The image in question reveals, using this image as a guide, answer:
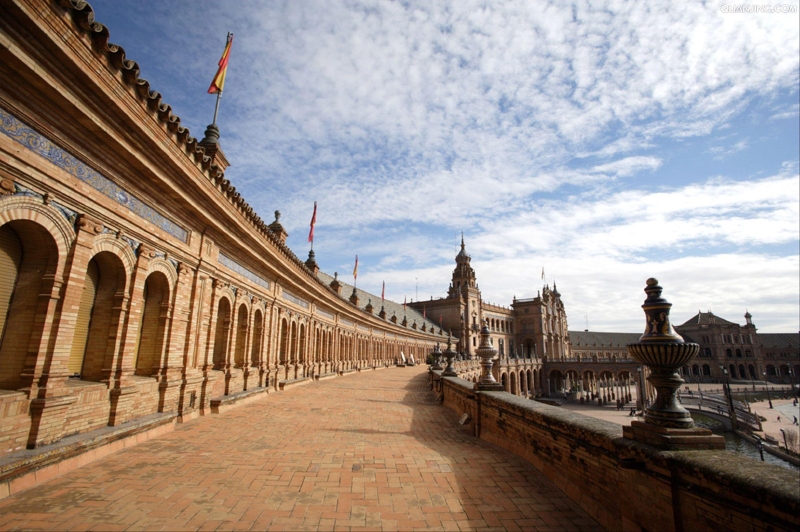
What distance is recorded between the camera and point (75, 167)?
255 inches

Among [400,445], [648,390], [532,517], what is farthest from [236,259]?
[648,390]

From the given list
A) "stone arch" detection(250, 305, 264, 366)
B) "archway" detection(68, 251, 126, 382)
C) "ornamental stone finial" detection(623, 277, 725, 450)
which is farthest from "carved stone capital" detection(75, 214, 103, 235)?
"stone arch" detection(250, 305, 264, 366)

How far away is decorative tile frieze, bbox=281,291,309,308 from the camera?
19.3 m

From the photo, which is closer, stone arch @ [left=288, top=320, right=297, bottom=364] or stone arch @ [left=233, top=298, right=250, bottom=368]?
stone arch @ [left=233, top=298, right=250, bottom=368]

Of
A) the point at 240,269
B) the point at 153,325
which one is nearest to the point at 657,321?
the point at 153,325

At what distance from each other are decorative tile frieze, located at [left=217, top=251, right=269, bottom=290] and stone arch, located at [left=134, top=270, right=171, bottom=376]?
2.73 m

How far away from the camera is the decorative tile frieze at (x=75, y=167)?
539cm

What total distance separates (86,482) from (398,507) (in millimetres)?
4347

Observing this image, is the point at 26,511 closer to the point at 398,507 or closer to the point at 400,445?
the point at 398,507

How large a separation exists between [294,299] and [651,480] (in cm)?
1904

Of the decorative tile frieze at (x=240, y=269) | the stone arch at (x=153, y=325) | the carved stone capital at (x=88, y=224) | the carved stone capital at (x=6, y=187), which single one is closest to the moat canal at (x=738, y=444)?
the decorative tile frieze at (x=240, y=269)

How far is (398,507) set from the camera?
4684 millimetres

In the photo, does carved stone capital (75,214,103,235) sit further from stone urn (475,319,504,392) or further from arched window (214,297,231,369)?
stone urn (475,319,504,392)

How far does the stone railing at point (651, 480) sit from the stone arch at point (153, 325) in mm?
8257
